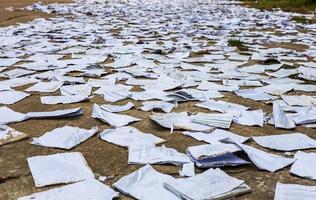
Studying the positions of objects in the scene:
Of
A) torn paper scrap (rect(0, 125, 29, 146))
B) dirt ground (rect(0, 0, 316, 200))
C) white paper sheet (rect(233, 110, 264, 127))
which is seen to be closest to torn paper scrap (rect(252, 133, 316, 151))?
dirt ground (rect(0, 0, 316, 200))

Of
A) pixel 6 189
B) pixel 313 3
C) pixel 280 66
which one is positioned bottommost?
pixel 313 3

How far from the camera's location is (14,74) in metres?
3.24

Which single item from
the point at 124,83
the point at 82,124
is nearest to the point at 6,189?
the point at 82,124

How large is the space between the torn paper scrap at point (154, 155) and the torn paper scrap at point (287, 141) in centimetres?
40

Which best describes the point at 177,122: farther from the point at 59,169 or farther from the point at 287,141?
the point at 59,169

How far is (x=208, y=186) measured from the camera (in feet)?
4.95

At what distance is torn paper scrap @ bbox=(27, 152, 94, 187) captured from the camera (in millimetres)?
1583

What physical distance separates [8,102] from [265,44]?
121 inches

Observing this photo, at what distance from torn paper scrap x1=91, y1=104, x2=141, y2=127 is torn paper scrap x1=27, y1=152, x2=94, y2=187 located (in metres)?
0.41

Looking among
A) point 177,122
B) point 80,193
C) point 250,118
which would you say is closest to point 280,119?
point 250,118

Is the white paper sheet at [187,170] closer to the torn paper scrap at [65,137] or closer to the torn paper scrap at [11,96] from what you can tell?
the torn paper scrap at [65,137]

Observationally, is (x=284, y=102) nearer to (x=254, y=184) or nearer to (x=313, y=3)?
(x=254, y=184)

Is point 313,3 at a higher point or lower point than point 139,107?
lower

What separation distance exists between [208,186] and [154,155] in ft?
1.19
